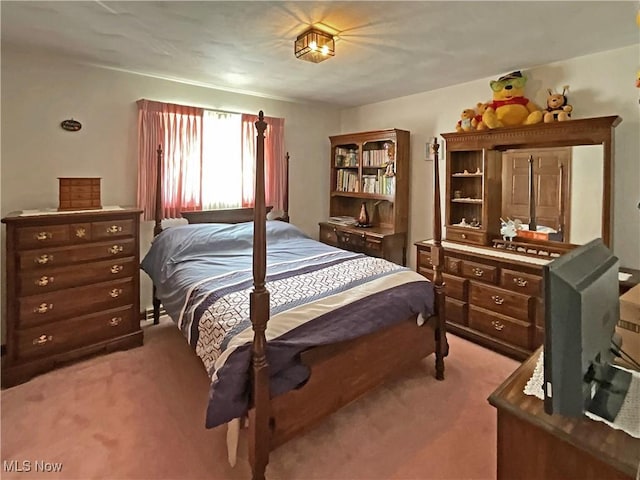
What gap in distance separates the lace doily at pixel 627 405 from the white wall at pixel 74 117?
3.43 m

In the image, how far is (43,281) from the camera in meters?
2.58

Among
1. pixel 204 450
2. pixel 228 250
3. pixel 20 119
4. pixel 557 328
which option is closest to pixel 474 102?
pixel 228 250

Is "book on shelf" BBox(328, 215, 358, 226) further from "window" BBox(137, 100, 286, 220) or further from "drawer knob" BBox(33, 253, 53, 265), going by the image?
"drawer knob" BBox(33, 253, 53, 265)

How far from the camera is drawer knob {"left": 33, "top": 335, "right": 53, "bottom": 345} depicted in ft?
8.46

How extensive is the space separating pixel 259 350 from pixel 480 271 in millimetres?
2190

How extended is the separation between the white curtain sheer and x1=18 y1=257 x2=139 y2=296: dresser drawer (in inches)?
43.6

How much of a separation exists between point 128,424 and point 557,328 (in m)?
2.25

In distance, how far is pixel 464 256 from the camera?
3213mm

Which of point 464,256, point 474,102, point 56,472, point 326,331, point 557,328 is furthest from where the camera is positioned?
point 474,102

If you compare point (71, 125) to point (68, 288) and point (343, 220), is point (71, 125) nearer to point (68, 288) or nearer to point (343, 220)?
point (68, 288)

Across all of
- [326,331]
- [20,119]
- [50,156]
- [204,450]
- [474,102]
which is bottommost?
[204,450]

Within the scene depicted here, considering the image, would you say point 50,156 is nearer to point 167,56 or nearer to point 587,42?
point 167,56

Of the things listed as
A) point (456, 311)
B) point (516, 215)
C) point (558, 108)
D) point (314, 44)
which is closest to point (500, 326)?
point (456, 311)

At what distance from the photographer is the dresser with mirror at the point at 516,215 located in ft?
9.07
